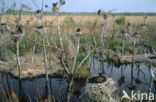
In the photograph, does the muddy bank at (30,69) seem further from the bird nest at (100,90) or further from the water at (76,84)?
the bird nest at (100,90)

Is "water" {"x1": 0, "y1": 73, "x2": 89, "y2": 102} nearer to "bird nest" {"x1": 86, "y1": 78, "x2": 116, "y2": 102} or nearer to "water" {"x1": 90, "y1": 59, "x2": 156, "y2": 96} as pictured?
"water" {"x1": 90, "y1": 59, "x2": 156, "y2": 96}

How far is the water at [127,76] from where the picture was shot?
9302 millimetres

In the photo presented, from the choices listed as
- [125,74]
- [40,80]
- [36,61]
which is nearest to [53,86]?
[40,80]

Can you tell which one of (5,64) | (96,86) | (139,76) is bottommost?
(139,76)

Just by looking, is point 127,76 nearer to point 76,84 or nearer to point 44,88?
point 76,84

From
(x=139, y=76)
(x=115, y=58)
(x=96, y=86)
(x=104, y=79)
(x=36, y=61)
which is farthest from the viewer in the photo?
(x=115, y=58)

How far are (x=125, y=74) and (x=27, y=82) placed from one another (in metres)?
6.26

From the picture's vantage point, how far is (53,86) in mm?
9391

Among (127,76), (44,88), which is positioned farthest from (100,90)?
(127,76)

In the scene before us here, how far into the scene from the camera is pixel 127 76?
11.1 m

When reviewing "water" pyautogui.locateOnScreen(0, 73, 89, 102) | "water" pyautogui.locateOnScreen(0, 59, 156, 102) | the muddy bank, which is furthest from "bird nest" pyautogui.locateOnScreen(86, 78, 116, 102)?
the muddy bank

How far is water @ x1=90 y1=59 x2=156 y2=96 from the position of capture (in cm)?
930

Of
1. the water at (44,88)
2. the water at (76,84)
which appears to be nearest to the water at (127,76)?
the water at (76,84)

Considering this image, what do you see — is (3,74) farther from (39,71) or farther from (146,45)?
(146,45)
